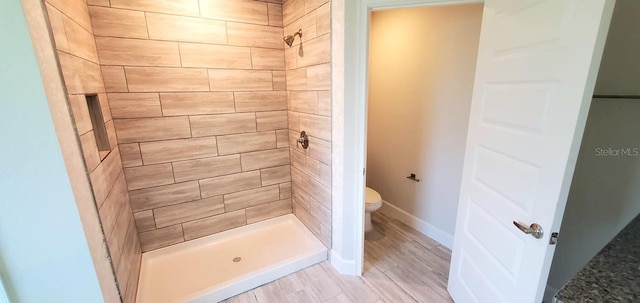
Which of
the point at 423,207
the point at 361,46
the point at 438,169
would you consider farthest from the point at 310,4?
the point at 423,207

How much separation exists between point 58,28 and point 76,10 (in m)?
0.46

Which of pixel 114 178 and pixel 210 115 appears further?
pixel 210 115

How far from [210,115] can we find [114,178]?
0.85 meters

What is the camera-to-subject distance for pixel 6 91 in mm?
839

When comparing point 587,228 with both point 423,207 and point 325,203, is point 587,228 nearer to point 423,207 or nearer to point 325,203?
point 423,207

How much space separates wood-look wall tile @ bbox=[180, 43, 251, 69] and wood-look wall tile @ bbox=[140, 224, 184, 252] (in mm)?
1492

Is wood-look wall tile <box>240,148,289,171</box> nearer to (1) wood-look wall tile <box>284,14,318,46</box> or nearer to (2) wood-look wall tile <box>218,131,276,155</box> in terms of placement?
(2) wood-look wall tile <box>218,131,276,155</box>

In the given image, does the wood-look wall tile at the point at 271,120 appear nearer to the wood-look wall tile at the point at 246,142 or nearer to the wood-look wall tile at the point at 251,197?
the wood-look wall tile at the point at 246,142

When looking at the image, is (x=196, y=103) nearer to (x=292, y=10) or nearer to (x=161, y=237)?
(x=292, y=10)

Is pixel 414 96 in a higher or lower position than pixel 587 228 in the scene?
higher

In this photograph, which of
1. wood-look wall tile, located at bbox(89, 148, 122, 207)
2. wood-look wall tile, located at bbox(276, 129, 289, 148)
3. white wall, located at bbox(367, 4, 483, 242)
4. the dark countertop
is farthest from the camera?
wood-look wall tile, located at bbox(276, 129, 289, 148)

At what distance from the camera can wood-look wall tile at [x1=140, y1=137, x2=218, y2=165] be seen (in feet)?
6.77

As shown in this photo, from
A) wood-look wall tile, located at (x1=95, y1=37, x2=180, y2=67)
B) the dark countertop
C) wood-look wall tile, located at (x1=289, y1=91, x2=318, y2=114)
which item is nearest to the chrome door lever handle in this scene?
the dark countertop

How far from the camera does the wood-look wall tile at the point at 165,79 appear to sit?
75.5 inches
